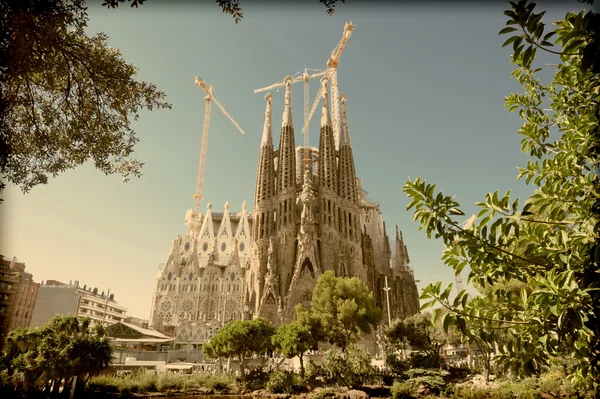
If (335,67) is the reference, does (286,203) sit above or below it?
below

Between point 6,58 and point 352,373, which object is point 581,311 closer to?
point 6,58

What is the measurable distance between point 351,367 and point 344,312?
7527 millimetres

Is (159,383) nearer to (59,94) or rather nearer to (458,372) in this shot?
(59,94)

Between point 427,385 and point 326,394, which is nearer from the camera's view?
point 326,394

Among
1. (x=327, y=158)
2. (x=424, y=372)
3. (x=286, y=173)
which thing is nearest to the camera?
(x=424, y=372)

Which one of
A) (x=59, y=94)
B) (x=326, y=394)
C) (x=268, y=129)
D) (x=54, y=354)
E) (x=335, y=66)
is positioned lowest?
(x=326, y=394)

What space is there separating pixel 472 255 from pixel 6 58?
17.8 feet

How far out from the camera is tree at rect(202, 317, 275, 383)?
21484 millimetres

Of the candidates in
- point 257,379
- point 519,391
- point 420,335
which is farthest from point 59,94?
point 420,335

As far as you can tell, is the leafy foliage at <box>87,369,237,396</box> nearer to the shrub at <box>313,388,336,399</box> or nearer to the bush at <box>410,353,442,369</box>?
the shrub at <box>313,388,336,399</box>

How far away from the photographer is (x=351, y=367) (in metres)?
18.8

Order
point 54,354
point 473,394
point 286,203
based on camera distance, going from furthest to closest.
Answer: point 286,203 → point 473,394 → point 54,354

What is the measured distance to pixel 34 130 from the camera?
5.52 m

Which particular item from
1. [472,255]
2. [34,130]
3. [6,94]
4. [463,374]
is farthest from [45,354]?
[463,374]
